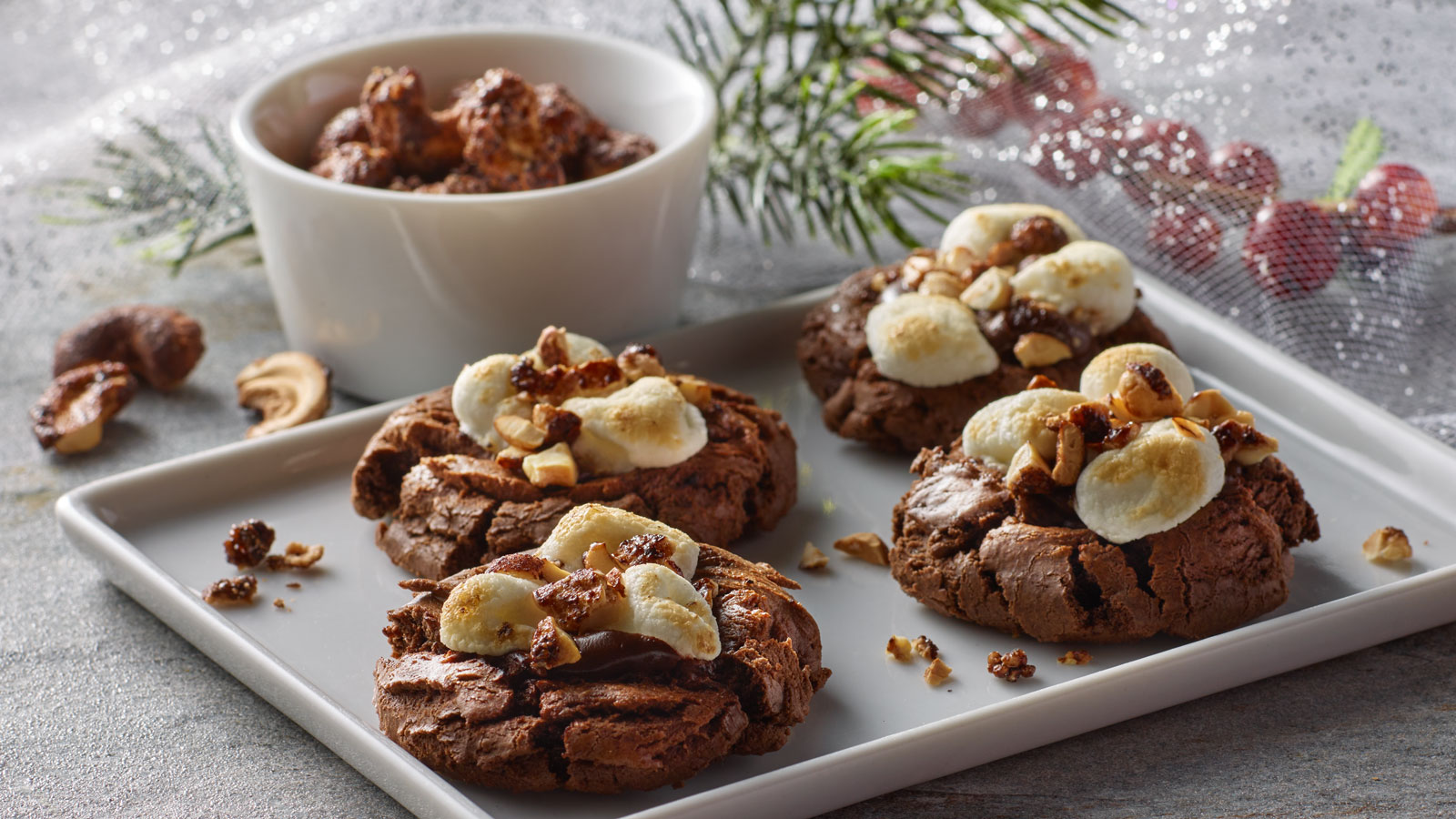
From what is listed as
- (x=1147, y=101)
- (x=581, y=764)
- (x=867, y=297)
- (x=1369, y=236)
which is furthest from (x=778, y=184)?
(x=581, y=764)

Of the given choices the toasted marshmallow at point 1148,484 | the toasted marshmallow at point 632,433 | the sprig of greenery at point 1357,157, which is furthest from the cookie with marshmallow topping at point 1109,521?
the sprig of greenery at point 1357,157

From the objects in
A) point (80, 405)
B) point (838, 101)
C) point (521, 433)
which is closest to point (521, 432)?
point (521, 433)

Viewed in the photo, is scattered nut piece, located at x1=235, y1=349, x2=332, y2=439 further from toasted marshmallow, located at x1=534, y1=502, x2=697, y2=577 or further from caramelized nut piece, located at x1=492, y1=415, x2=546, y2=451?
toasted marshmallow, located at x1=534, y1=502, x2=697, y2=577

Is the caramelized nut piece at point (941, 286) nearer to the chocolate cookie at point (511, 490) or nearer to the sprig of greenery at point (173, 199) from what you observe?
the chocolate cookie at point (511, 490)

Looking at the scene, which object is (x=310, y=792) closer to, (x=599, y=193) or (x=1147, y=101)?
(x=599, y=193)

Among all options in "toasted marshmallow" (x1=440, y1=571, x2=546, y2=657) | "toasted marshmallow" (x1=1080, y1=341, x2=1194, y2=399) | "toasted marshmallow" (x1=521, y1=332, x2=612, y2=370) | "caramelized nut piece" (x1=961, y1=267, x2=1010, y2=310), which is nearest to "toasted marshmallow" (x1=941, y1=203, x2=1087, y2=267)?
"caramelized nut piece" (x1=961, y1=267, x2=1010, y2=310)

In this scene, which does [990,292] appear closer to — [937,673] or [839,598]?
[839,598]
